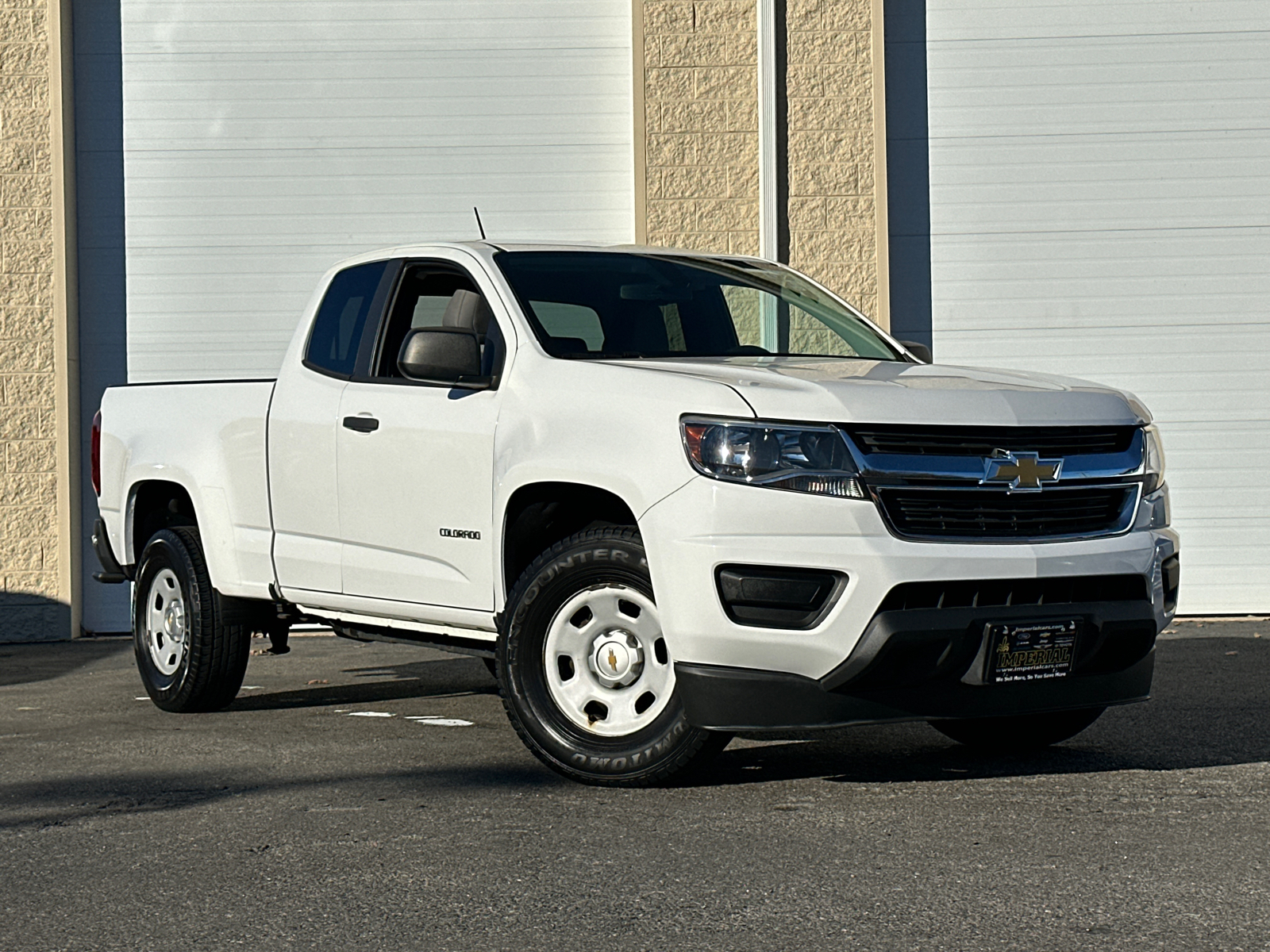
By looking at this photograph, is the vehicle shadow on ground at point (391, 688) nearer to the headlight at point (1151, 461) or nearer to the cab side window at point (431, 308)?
the cab side window at point (431, 308)

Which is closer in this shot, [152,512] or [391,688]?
[152,512]

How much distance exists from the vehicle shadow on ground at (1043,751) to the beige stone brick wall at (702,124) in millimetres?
5701

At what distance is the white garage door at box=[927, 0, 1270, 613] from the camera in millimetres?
12430

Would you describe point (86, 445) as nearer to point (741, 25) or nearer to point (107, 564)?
point (107, 564)

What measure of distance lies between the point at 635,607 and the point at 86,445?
799cm

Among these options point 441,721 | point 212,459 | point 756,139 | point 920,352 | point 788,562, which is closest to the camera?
point 788,562

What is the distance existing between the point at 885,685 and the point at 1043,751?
1.51 metres

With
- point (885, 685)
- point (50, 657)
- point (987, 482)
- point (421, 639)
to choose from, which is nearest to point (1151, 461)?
point (987, 482)

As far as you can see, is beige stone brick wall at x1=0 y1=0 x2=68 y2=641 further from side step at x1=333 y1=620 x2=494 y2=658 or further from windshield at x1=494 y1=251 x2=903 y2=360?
windshield at x1=494 y1=251 x2=903 y2=360

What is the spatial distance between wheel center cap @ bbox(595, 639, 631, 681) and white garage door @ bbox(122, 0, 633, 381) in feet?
24.2

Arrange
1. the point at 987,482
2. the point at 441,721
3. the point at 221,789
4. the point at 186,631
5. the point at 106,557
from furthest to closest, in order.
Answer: the point at 106,557, the point at 186,631, the point at 441,721, the point at 221,789, the point at 987,482

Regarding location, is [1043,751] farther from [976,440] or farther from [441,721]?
[441,721]

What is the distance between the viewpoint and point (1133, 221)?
12.5m

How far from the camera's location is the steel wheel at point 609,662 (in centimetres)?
566
